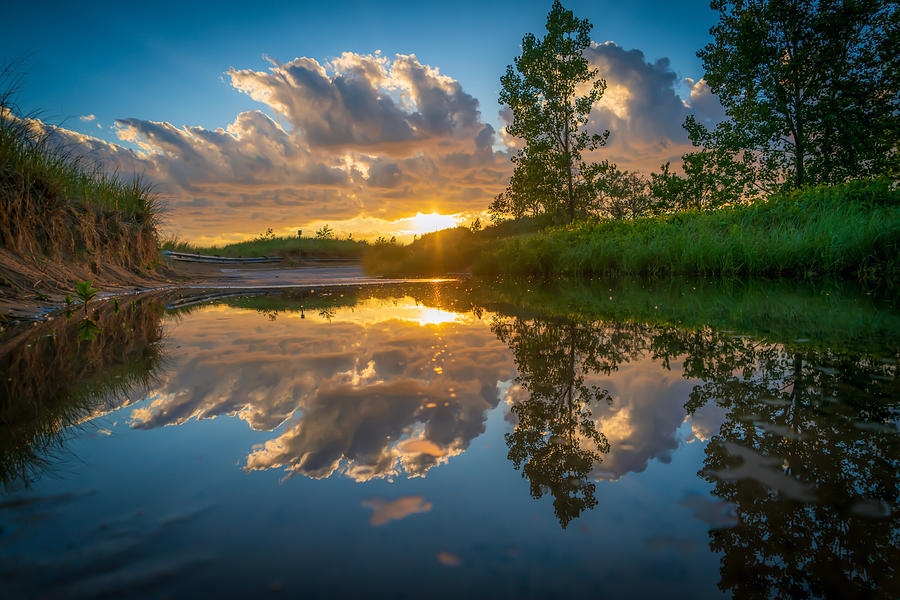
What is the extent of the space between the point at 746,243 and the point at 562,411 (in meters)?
9.44

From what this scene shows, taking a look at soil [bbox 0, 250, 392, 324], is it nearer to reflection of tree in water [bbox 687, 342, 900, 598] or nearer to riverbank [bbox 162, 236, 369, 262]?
reflection of tree in water [bbox 687, 342, 900, 598]

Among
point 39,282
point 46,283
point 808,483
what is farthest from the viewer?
point 46,283

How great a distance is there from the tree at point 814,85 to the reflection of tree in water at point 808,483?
780 inches

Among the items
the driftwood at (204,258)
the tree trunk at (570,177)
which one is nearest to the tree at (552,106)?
the tree trunk at (570,177)

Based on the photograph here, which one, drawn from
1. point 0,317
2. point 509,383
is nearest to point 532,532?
point 509,383

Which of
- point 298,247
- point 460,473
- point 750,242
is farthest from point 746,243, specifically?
point 298,247

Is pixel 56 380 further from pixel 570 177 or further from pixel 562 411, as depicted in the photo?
pixel 570 177

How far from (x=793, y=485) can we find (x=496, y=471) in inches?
27.1

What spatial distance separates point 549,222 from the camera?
2155cm

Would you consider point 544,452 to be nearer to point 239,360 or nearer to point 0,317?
point 239,360

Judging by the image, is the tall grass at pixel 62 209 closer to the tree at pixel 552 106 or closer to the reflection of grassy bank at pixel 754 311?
the reflection of grassy bank at pixel 754 311

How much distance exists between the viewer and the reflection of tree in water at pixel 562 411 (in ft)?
3.57

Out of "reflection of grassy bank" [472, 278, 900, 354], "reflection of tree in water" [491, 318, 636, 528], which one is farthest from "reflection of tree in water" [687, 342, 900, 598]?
"reflection of grassy bank" [472, 278, 900, 354]

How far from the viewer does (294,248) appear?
29.7m
